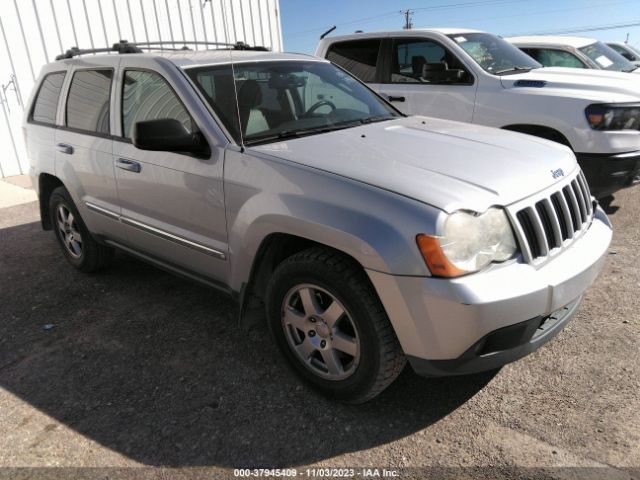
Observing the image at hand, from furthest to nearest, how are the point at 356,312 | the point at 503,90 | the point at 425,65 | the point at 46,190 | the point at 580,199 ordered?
1. the point at 425,65
2. the point at 503,90
3. the point at 46,190
4. the point at 580,199
5. the point at 356,312

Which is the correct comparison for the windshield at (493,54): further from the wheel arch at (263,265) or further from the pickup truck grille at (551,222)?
the wheel arch at (263,265)

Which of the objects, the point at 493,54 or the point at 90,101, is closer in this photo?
the point at 90,101

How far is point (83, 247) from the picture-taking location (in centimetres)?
429

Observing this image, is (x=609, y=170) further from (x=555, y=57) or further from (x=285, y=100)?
(x=555, y=57)

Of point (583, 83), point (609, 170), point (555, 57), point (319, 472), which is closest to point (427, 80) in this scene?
point (583, 83)

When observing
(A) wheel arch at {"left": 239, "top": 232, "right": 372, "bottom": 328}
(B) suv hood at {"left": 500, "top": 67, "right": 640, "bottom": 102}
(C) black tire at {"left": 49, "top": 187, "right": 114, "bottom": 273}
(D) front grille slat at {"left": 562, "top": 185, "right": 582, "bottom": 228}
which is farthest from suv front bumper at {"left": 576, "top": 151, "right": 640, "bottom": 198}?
(C) black tire at {"left": 49, "top": 187, "right": 114, "bottom": 273}

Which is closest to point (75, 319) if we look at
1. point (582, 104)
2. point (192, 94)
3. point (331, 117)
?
point (192, 94)

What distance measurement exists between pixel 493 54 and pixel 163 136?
4520mm

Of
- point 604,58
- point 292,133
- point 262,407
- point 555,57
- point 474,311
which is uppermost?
point 292,133

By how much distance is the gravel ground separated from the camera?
2.32 metres

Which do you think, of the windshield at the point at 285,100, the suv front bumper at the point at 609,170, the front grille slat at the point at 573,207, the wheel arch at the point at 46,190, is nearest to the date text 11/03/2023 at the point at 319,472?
the front grille slat at the point at 573,207

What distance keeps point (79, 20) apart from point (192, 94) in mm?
7205

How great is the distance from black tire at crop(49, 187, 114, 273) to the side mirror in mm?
1745

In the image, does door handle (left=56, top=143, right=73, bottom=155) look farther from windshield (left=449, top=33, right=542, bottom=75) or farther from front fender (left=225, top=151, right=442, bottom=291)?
windshield (left=449, top=33, right=542, bottom=75)
